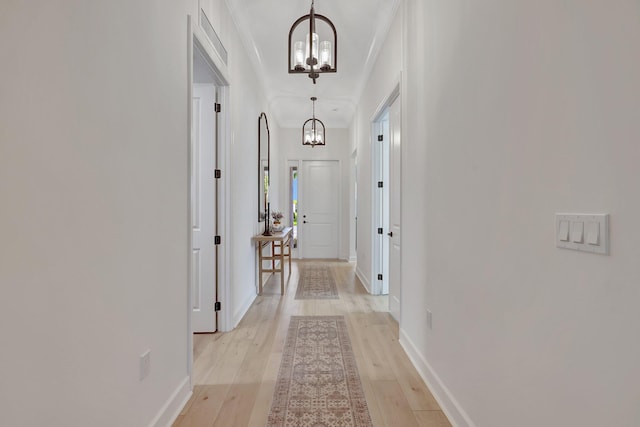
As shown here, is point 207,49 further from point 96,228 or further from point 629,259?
point 629,259

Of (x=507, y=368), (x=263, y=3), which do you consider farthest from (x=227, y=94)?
(x=507, y=368)

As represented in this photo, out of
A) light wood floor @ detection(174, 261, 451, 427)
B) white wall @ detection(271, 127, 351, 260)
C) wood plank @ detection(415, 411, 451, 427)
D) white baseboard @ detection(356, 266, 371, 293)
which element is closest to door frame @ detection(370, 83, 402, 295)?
white baseboard @ detection(356, 266, 371, 293)

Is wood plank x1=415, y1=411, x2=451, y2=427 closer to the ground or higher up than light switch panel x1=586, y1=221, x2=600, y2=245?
closer to the ground

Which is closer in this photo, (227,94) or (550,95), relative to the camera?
(550,95)

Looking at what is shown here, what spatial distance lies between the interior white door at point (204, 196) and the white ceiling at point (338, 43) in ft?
3.05

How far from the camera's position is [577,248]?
1017 mm

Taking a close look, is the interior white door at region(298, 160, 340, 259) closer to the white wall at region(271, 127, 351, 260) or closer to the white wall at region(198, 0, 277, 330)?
the white wall at region(271, 127, 351, 260)

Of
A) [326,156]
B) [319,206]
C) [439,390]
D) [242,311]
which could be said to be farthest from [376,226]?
[326,156]

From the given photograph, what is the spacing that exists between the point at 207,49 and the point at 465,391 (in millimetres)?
2636

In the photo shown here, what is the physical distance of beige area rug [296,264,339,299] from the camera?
15.5ft

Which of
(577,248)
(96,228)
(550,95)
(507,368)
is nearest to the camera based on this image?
(577,248)

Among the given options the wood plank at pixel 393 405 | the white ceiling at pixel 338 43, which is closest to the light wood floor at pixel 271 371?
the wood plank at pixel 393 405

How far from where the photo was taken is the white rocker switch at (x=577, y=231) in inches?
39.3

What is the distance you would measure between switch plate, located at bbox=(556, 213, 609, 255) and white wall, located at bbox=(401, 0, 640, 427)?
0.07 feet
